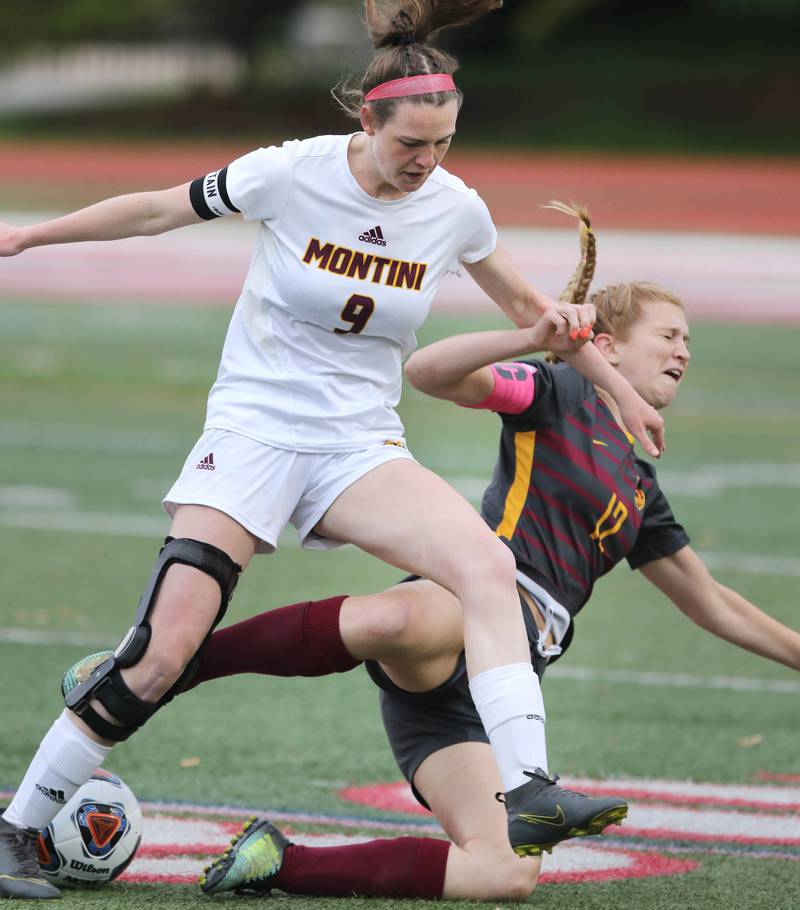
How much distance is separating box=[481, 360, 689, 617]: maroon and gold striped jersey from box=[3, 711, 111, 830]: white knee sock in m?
1.17

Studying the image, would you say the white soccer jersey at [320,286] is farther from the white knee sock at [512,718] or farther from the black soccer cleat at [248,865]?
the black soccer cleat at [248,865]

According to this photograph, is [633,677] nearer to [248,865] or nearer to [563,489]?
[563,489]

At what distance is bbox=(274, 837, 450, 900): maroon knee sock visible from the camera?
4.19 m

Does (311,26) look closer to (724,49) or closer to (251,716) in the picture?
(724,49)

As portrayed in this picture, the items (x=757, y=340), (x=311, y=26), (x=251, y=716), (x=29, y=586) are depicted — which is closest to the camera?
(x=251, y=716)

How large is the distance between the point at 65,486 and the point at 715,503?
13.0 feet

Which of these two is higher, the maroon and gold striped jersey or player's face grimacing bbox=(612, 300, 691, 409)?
player's face grimacing bbox=(612, 300, 691, 409)

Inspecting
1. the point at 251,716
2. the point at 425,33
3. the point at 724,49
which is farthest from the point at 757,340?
the point at 724,49

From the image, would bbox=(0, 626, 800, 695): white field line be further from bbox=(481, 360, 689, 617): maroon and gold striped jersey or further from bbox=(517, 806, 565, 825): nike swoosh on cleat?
bbox=(517, 806, 565, 825): nike swoosh on cleat

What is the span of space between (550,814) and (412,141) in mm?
1595

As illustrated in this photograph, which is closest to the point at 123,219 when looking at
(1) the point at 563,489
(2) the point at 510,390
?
(2) the point at 510,390

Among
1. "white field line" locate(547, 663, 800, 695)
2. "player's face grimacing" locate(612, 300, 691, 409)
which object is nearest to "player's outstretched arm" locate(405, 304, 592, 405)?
"player's face grimacing" locate(612, 300, 691, 409)

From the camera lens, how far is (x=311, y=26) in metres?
61.3

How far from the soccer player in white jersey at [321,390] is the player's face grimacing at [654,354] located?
0.27 m
